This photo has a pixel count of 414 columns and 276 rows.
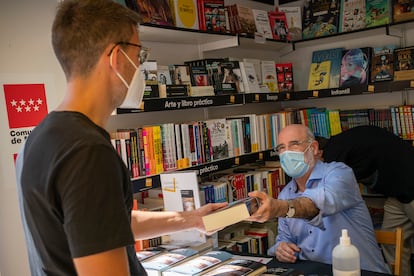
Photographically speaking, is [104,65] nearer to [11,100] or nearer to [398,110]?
[11,100]

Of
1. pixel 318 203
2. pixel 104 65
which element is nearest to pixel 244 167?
pixel 318 203

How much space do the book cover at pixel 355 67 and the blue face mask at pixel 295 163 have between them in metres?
1.67

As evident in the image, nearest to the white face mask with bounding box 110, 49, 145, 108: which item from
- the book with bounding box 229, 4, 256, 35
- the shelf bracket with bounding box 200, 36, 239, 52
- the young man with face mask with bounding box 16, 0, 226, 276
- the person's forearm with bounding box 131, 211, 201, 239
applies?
the young man with face mask with bounding box 16, 0, 226, 276

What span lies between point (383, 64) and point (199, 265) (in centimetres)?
273

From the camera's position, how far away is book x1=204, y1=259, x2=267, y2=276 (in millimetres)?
1798

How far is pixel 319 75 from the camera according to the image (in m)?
4.17

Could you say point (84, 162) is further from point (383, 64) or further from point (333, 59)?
point (333, 59)

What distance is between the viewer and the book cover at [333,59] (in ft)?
13.3

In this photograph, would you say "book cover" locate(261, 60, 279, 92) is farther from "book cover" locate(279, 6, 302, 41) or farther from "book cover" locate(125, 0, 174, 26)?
"book cover" locate(125, 0, 174, 26)

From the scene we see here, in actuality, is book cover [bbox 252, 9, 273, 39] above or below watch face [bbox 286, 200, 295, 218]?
above

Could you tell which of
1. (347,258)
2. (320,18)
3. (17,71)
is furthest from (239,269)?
(320,18)

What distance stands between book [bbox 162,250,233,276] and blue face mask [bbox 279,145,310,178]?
69cm

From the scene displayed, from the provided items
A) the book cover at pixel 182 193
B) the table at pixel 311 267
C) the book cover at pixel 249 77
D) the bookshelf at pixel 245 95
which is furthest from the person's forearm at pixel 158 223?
the book cover at pixel 249 77

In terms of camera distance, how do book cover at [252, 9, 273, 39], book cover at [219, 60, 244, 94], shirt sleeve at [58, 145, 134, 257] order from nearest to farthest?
shirt sleeve at [58, 145, 134, 257] < book cover at [219, 60, 244, 94] < book cover at [252, 9, 273, 39]
